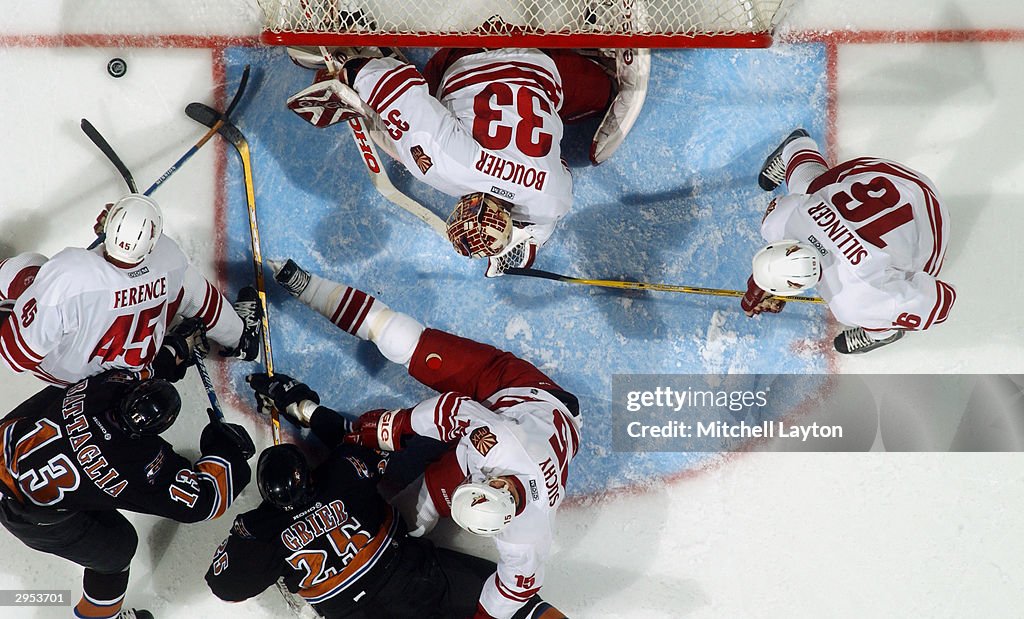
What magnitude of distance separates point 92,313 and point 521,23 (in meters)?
1.89

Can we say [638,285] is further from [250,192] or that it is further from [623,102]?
[250,192]

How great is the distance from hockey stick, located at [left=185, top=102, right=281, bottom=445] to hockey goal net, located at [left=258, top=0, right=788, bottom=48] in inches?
23.7

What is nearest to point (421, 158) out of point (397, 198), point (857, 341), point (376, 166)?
point (376, 166)

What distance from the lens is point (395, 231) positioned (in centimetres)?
372

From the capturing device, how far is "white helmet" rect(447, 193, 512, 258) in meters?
2.94

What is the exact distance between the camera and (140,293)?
9.68ft

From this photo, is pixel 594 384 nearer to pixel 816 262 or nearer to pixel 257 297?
Result: pixel 816 262

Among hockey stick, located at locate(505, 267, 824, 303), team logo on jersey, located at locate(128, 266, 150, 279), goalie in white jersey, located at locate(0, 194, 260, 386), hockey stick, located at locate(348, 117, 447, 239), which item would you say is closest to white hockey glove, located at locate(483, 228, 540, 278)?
hockey stick, located at locate(505, 267, 824, 303)

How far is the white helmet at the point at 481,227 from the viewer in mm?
2938

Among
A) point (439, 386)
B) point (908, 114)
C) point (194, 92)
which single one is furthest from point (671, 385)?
point (194, 92)

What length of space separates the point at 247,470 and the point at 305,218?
110cm

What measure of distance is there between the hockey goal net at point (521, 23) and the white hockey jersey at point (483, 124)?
0.10 metres

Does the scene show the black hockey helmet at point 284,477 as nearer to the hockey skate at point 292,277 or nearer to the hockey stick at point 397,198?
the hockey skate at point 292,277

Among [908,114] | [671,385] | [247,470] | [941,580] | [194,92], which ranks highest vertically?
[908,114]
